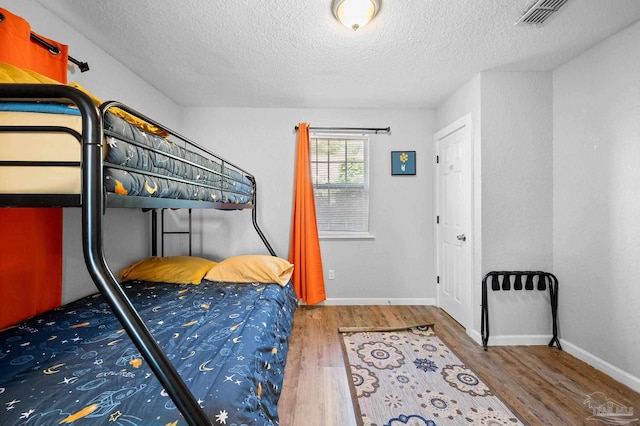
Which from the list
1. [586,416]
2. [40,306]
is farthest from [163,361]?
[586,416]

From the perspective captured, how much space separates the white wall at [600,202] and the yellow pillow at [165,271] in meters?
3.15

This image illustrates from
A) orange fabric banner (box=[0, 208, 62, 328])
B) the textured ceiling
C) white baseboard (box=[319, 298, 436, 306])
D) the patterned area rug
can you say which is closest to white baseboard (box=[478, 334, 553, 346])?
the patterned area rug

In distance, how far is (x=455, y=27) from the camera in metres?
1.77

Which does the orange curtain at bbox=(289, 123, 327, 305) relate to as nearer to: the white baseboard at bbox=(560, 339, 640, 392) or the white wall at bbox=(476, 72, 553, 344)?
the white wall at bbox=(476, 72, 553, 344)

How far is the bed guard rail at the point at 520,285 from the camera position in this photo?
87.9 inches

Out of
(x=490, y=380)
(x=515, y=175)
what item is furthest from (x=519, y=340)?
(x=515, y=175)

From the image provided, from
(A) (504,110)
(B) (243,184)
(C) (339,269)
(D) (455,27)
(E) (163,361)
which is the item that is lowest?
(C) (339,269)

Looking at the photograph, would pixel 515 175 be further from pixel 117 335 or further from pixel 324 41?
pixel 117 335

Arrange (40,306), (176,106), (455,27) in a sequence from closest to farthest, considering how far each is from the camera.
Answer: (40,306) < (455,27) < (176,106)

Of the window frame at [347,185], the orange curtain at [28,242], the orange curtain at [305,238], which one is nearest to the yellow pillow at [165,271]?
the orange curtain at [28,242]

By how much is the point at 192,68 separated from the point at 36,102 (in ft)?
5.82

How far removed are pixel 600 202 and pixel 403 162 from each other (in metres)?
1.73

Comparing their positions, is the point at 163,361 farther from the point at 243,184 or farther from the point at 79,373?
the point at 243,184

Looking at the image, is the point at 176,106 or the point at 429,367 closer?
the point at 429,367
